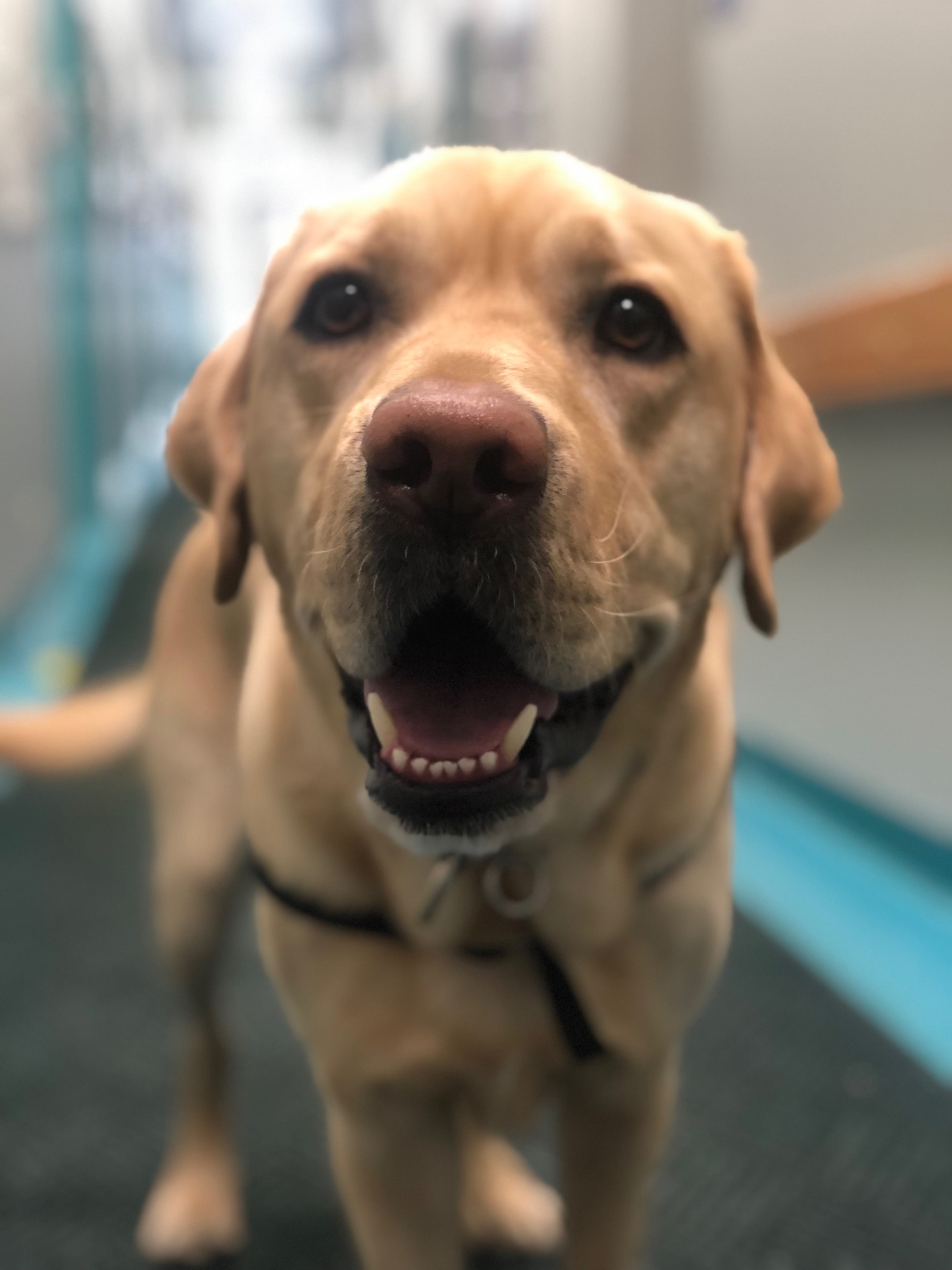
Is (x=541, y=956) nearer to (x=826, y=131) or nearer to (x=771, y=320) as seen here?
(x=771, y=320)

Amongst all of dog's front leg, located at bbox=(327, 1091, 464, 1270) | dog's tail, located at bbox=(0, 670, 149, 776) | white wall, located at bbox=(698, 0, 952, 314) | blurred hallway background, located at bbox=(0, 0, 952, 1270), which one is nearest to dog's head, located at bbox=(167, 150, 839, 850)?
blurred hallway background, located at bbox=(0, 0, 952, 1270)

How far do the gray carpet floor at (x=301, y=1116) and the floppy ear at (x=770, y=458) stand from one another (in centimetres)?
59

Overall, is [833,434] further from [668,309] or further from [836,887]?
[668,309]

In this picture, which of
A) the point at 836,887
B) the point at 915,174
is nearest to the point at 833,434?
the point at 915,174

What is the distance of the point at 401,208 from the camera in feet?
2.44

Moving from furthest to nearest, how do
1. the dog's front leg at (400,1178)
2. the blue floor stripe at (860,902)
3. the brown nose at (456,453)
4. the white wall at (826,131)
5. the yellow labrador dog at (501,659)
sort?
the blue floor stripe at (860,902)
the white wall at (826,131)
the dog's front leg at (400,1178)
the yellow labrador dog at (501,659)
the brown nose at (456,453)

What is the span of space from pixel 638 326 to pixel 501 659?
30 centimetres

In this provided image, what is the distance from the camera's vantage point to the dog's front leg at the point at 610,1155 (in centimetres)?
90

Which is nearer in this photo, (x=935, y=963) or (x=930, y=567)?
(x=935, y=963)

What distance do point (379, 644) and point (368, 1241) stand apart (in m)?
0.64

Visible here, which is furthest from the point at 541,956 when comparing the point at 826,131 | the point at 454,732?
the point at 826,131

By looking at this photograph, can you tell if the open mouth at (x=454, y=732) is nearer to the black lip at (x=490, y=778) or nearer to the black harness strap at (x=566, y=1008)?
the black lip at (x=490, y=778)

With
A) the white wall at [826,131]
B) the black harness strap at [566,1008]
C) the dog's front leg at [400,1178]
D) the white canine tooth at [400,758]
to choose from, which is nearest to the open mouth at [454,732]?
the white canine tooth at [400,758]

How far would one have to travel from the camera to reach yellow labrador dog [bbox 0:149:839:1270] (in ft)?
2.06
